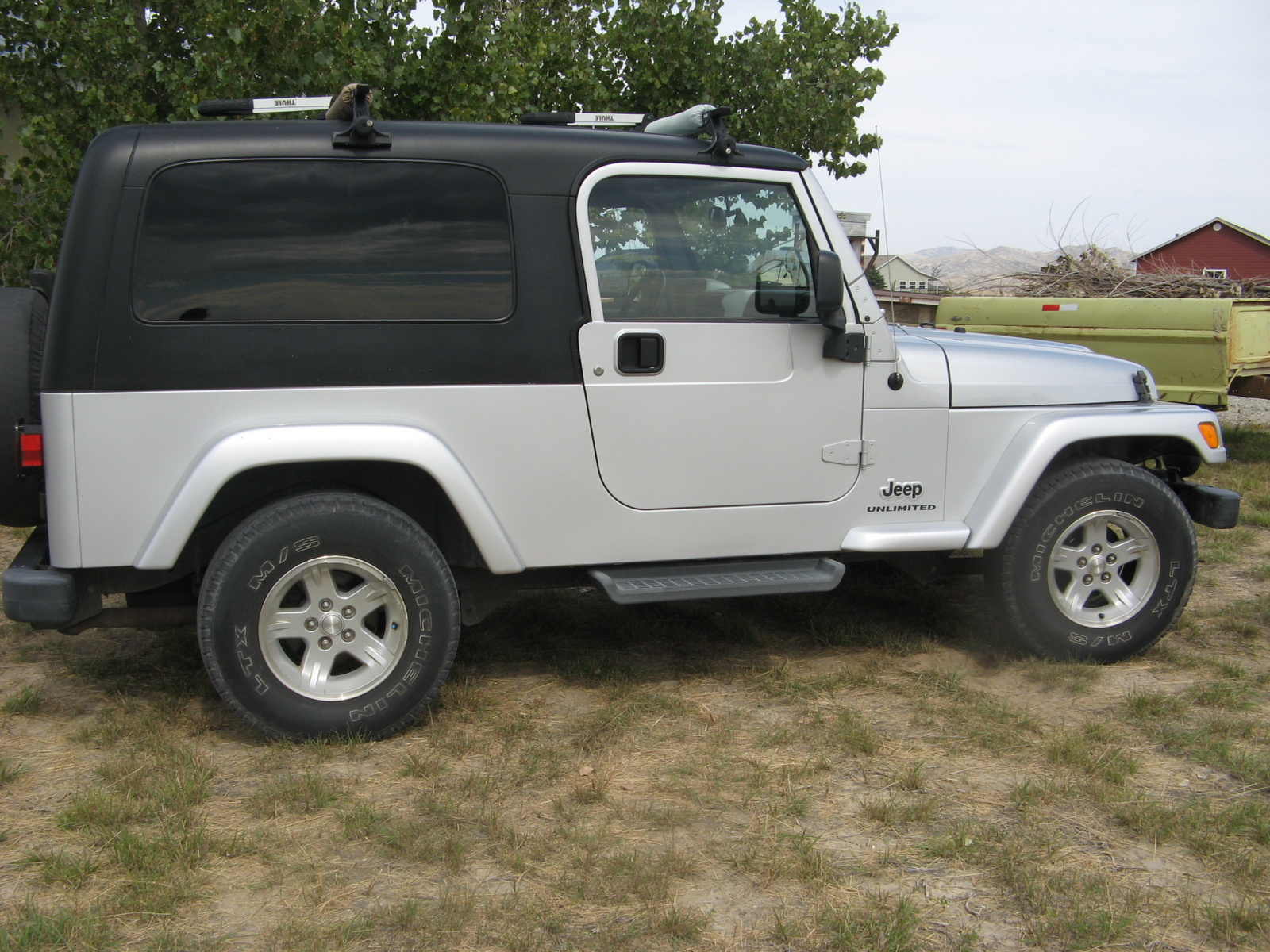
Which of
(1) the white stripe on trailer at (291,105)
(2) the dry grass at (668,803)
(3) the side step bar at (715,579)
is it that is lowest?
(2) the dry grass at (668,803)

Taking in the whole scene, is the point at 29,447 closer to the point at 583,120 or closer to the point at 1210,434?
the point at 583,120

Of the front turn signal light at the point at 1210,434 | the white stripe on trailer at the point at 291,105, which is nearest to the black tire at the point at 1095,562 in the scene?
the front turn signal light at the point at 1210,434

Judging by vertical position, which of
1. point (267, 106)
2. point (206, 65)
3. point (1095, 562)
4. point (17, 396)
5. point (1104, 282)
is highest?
point (206, 65)

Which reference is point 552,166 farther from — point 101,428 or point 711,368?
point 101,428

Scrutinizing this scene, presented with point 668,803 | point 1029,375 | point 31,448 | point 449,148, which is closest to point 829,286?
point 1029,375

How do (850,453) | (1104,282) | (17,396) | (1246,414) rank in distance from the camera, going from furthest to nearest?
(1246,414) → (1104,282) → (850,453) → (17,396)

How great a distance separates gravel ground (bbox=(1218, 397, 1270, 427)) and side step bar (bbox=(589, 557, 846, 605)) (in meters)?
8.88

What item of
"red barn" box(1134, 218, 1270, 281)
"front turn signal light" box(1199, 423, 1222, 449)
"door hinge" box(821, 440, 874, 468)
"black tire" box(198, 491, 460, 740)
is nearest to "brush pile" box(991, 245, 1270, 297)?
"front turn signal light" box(1199, 423, 1222, 449)

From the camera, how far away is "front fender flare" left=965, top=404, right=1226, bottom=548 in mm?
4422

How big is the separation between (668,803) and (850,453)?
1597 millimetres

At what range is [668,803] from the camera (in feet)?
11.4

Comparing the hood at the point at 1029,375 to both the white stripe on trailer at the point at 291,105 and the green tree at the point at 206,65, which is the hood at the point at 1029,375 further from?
the green tree at the point at 206,65

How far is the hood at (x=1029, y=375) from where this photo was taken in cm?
445

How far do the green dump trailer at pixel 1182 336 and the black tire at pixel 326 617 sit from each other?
7.69 metres
